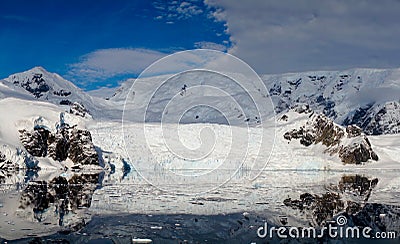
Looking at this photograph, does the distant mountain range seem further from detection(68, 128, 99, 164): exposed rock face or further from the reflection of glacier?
the reflection of glacier

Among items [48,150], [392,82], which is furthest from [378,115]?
[48,150]

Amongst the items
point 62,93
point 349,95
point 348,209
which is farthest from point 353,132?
point 349,95

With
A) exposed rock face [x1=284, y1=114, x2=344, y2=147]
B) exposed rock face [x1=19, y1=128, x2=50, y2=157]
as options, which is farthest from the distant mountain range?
exposed rock face [x1=19, y1=128, x2=50, y2=157]

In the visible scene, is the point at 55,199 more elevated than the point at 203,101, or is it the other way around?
the point at 203,101

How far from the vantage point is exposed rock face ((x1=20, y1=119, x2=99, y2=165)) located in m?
35.9

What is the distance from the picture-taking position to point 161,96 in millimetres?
107438

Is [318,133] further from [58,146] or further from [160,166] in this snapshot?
[58,146]

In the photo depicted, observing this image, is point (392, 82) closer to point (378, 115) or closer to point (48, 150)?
point (378, 115)

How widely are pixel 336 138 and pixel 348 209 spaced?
34.7 m

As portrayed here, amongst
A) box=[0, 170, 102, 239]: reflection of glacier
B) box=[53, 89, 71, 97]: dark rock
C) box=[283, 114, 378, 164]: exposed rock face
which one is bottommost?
box=[0, 170, 102, 239]: reflection of glacier

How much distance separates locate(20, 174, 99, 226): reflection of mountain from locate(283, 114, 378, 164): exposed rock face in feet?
104

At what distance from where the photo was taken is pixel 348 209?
15.3 meters

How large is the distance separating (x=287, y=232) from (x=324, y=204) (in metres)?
5.36

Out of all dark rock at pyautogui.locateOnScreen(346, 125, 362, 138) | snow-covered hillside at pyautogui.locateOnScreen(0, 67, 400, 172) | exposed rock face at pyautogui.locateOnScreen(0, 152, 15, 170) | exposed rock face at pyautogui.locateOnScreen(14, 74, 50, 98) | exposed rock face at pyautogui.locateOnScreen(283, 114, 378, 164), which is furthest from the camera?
exposed rock face at pyautogui.locateOnScreen(14, 74, 50, 98)
